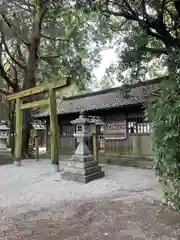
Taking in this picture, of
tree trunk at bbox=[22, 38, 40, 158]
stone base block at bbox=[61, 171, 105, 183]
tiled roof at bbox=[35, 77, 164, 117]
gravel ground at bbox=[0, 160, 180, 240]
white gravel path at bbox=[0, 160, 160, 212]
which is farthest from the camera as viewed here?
tree trunk at bbox=[22, 38, 40, 158]

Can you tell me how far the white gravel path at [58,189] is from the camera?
5684mm

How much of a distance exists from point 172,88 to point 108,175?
5200 millimetres

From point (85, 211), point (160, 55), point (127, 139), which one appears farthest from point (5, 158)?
point (85, 211)

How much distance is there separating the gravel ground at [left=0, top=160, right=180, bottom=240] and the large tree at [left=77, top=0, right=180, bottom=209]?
55cm

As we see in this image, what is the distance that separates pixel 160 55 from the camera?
11016 mm

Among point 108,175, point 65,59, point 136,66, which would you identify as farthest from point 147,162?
point 65,59

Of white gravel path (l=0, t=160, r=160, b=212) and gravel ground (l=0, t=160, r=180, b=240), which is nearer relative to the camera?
gravel ground (l=0, t=160, r=180, b=240)

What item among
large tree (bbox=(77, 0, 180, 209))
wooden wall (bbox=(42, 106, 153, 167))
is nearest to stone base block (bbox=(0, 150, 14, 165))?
wooden wall (bbox=(42, 106, 153, 167))

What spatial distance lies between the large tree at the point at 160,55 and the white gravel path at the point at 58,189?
1793mm

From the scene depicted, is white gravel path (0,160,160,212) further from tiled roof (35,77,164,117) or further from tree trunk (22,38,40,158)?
tree trunk (22,38,40,158)

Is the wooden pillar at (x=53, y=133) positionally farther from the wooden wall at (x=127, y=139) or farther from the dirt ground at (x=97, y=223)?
the dirt ground at (x=97, y=223)

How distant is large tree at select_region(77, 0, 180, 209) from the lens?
12.5 ft

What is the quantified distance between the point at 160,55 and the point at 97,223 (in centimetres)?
886

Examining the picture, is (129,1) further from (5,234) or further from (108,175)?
(5,234)
